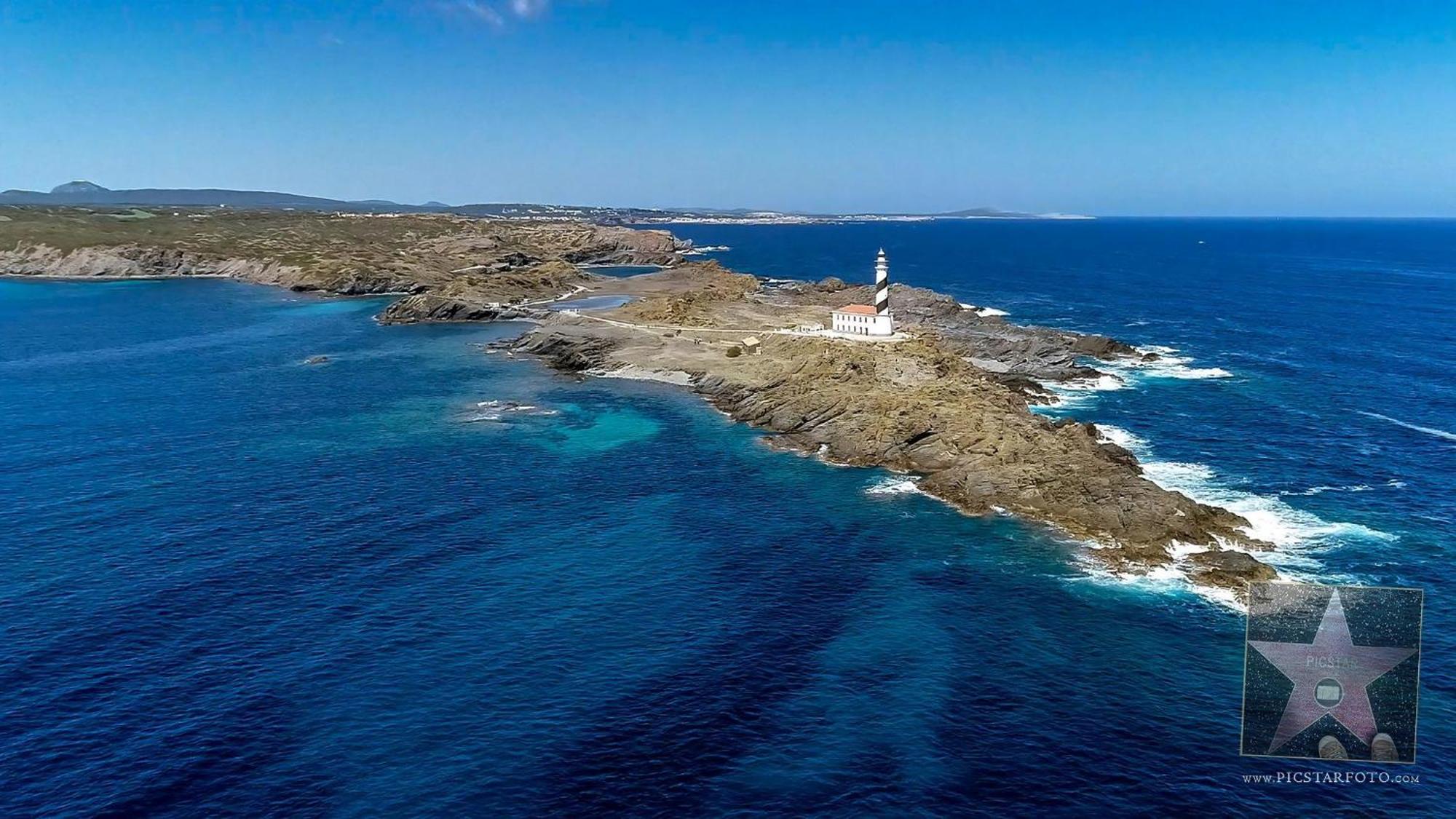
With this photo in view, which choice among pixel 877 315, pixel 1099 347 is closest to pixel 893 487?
pixel 877 315

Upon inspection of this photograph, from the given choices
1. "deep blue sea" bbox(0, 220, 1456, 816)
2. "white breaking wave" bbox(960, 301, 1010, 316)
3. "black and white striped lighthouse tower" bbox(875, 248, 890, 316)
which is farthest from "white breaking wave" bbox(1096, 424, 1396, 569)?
"white breaking wave" bbox(960, 301, 1010, 316)

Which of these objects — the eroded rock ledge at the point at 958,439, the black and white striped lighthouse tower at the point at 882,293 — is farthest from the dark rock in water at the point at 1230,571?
the black and white striped lighthouse tower at the point at 882,293

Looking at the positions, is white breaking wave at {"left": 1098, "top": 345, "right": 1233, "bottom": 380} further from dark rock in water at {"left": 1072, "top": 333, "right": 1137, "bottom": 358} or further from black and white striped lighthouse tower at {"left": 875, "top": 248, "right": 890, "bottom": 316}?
black and white striped lighthouse tower at {"left": 875, "top": 248, "right": 890, "bottom": 316}

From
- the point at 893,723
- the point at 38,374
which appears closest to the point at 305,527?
the point at 893,723

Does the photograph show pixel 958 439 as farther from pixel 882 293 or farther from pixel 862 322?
pixel 862 322

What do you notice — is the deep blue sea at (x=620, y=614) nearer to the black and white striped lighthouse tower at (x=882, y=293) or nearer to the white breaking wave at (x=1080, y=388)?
the white breaking wave at (x=1080, y=388)

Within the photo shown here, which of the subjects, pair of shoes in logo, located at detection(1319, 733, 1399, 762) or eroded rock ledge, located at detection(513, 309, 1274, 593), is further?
eroded rock ledge, located at detection(513, 309, 1274, 593)

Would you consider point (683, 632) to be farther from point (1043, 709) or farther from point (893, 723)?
point (1043, 709)
